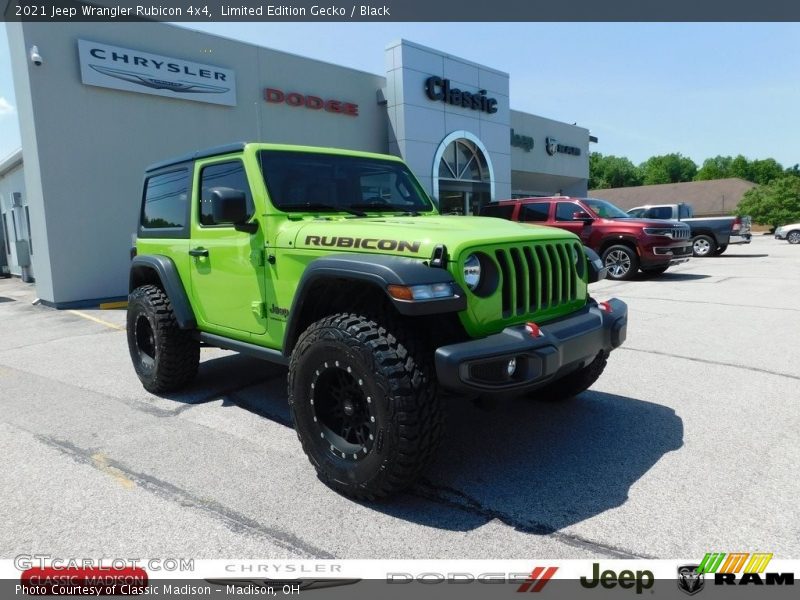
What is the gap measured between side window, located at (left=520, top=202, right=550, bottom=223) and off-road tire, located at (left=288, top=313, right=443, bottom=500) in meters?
9.74

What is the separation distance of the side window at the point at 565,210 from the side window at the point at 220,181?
917cm

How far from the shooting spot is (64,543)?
2547mm

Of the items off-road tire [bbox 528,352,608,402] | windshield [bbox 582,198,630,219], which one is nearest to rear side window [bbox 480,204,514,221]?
windshield [bbox 582,198,630,219]

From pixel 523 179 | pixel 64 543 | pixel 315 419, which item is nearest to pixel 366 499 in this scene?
pixel 315 419

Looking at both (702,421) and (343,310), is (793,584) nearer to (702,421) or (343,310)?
(702,421)

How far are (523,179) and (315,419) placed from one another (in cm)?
2477

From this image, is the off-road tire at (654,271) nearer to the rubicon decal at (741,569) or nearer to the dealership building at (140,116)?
the dealership building at (140,116)

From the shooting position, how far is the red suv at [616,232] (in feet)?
37.2

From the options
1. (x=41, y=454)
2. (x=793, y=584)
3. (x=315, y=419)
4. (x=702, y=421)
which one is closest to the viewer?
(x=793, y=584)

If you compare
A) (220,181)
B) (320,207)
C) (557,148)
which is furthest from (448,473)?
(557,148)

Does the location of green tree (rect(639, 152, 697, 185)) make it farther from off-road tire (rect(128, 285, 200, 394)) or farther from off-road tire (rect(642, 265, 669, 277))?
off-road tire (rect(128, 285, 200, 394))

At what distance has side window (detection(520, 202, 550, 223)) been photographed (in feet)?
39.5

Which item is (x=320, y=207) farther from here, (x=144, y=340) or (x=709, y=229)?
(x=709, y=229)

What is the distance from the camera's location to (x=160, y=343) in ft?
14.8
